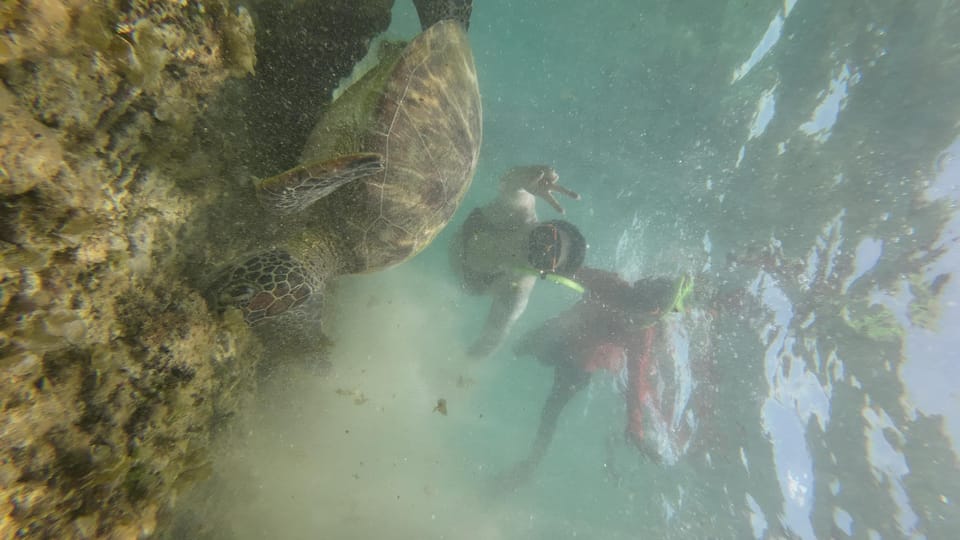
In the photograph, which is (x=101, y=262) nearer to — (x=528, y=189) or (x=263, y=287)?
(x=263, y=287)

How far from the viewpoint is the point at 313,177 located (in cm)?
189

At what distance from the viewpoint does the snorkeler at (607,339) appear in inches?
363

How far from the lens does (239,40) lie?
1.72 meters

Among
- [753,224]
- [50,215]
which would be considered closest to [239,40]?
[50,215]

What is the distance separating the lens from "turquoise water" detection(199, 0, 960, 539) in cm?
666

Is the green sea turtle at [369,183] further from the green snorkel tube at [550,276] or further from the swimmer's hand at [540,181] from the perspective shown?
the green snorkel tube at [550,276]

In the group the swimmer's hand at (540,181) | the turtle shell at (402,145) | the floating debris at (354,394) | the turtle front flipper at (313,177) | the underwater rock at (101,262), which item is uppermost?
the swimmer's hand at (540,181)

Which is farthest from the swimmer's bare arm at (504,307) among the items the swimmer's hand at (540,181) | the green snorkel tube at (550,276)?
the swimmer's hand at (540,181)

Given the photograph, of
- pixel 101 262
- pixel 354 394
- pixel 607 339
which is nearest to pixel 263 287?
A: pixel 101 262

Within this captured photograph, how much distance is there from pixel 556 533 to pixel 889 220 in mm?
15979

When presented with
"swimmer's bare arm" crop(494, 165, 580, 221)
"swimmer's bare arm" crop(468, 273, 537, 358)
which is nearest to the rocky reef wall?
"swimmer's bare arm" crop(494, 165, 580, 221)

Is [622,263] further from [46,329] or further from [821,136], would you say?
[46,329]

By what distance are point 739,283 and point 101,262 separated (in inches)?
544

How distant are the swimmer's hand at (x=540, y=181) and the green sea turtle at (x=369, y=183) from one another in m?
3.09
